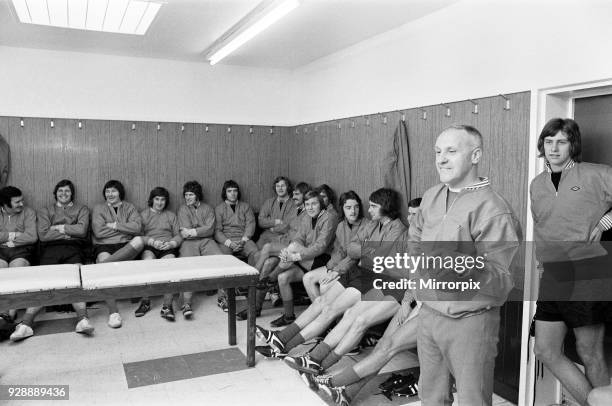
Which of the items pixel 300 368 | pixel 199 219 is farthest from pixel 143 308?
pixel 300 368

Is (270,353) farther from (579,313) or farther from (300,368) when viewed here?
(579,313)

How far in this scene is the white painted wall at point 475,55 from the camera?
9.70ft

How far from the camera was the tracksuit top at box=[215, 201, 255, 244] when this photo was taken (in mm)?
5984

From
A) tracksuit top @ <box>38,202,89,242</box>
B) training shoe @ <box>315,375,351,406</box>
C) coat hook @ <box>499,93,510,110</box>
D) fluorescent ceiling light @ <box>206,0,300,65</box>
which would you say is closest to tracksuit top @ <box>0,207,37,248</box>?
tracksuit top @ <box>38,202,89,242</box>

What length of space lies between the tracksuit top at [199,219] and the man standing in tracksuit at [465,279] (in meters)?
3.90

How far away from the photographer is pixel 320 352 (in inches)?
137

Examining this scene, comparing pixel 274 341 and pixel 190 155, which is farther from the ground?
pixel 190 155

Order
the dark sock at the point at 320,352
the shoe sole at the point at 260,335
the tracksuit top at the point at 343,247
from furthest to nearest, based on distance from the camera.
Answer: the tracksuit top at the point at 343,247 → the shoe sole at the point at 260,335 → the dark sock at the point at 320,352

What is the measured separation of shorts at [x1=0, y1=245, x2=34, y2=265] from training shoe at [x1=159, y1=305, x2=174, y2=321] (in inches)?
58.4

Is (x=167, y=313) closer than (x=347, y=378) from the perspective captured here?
No

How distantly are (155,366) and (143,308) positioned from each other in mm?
1418

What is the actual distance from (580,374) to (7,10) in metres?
4.97

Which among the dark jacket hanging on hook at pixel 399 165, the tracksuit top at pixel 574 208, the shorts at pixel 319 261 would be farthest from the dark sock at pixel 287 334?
the tracksuit top at pixel 574 208

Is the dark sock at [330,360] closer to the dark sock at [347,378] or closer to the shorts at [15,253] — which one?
the dark sock at [347,378]
